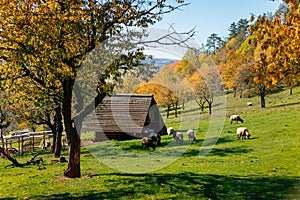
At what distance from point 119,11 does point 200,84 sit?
5779cm

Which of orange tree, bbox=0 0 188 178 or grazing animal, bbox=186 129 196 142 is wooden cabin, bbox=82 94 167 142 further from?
orange tree, bbox=0 0 188 178

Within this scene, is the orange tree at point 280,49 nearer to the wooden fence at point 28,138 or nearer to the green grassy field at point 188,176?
the green grassy field at point 188,176

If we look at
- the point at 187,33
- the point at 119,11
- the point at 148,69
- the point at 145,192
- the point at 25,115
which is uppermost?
the point at 119,11

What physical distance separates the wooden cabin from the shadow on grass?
23941 millimetres

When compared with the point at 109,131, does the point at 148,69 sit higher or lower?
higher

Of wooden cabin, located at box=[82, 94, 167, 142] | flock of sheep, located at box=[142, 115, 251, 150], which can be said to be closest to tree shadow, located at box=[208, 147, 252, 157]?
flock of sheep, located at box=[142, 115, 251, 150]

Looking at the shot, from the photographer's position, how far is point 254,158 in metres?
19.8

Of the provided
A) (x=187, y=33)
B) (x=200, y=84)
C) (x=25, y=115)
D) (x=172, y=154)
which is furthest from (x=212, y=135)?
(x=200, y=84)

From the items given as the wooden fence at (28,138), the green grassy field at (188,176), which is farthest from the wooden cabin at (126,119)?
the green grassy field at (188,176)

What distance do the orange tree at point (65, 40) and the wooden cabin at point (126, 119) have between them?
23443 millimetres

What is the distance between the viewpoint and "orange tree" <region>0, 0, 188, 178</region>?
1205cm

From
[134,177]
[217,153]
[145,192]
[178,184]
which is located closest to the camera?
[145,192]

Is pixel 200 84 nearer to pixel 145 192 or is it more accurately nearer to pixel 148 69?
pixel 148 69

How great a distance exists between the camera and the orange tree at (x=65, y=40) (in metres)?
12.0
